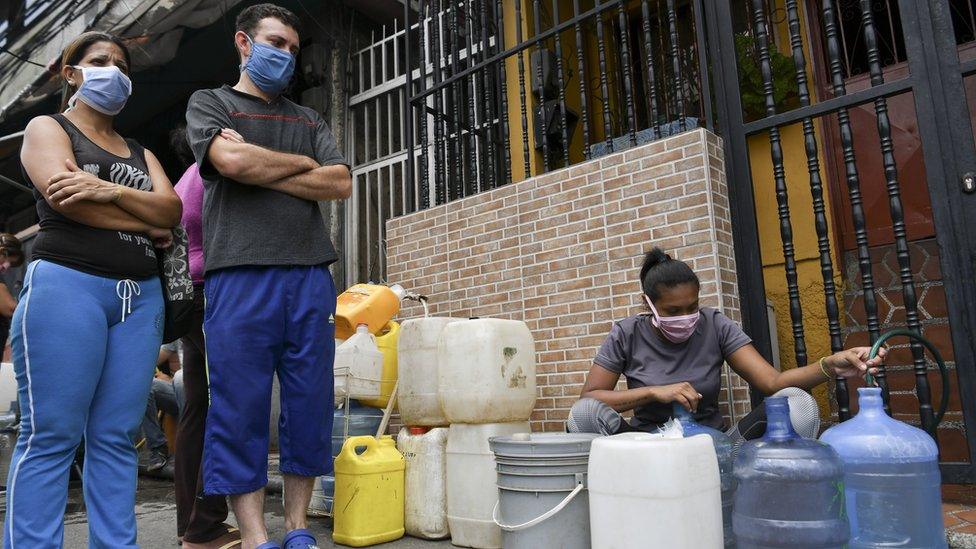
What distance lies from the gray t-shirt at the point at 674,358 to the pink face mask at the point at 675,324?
74 millimetres

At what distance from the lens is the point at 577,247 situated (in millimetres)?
3811

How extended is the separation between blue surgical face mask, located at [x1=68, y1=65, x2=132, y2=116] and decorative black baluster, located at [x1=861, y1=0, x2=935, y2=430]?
316 cm

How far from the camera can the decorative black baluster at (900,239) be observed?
2.68 m

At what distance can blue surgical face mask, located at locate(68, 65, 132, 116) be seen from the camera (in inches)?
88.6

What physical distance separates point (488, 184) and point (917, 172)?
298 centimetres

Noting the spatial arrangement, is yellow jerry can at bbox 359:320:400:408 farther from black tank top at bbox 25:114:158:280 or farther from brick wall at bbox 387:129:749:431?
black tank top at bbox 25:114:158:280

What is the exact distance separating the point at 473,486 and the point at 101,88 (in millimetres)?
2176

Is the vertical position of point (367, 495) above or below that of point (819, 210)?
below

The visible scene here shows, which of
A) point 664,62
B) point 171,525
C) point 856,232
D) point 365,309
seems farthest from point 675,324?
point 664,62

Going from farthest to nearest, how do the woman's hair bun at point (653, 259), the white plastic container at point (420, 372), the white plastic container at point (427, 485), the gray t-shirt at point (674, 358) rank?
1. the white plastic container at point (420, 372)
2. the white plastic container at point (427, 485)
3. the woman's hair bun at point (653, 259)
4. the gray t-shirt at point (674, 358)

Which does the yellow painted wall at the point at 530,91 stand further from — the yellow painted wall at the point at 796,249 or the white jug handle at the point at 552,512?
the white jug handle at the point at 552,512

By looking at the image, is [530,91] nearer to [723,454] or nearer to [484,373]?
[484,373]

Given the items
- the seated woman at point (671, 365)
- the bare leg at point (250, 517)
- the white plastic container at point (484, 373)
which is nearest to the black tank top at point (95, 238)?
the bare leg at point (250, 517)

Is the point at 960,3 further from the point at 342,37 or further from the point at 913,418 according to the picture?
the point at 342,37
